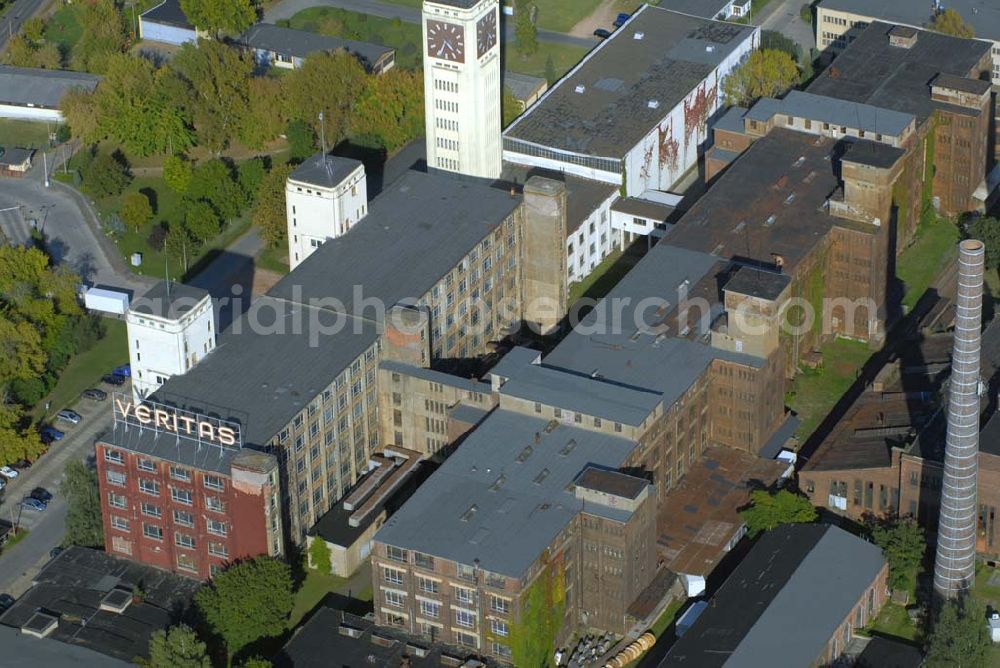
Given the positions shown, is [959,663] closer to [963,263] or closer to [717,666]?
[717,666]

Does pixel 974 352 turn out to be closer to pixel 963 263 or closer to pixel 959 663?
pixel 963 263

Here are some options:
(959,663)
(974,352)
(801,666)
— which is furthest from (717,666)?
(974,352)

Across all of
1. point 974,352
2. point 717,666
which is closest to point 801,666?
point 717,666

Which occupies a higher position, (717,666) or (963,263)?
(963,263)

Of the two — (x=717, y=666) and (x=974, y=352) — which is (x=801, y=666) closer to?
(x=717, y=666)

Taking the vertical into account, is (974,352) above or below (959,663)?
above

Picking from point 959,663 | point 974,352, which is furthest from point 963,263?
point 959,663
